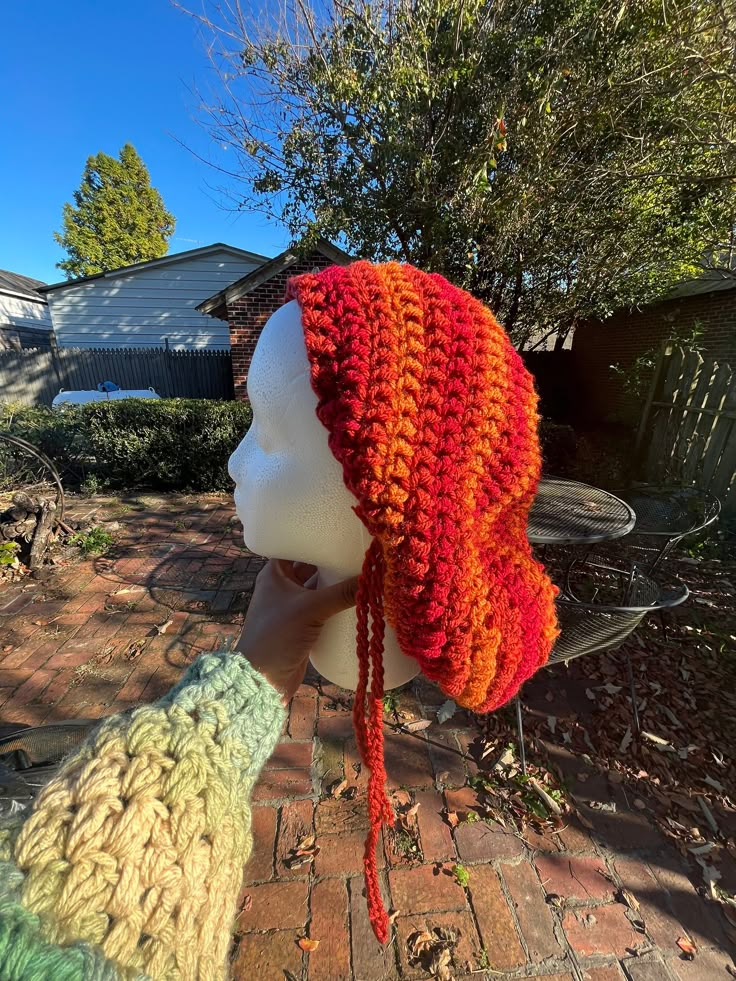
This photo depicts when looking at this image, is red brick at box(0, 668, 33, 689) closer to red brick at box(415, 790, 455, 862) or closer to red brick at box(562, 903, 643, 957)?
red brick at box(415, 790, 455, 862)

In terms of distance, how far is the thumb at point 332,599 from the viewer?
0.93 m

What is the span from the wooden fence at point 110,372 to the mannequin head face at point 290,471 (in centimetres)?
1083

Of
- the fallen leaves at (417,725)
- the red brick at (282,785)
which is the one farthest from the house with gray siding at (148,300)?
the red brick at (282,785)

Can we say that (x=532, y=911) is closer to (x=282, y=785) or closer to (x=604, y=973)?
(x=604, y=973)

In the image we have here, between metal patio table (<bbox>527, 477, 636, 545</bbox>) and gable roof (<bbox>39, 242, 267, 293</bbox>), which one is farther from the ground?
gable roof (<bbox>39, 242, 267, 293</bbox>)

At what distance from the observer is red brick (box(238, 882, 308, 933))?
1.55 meters

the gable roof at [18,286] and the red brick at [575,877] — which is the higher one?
the gable roof at [18,286]

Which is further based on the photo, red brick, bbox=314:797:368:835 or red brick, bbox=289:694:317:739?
red brick, bbox=289:694:317:739

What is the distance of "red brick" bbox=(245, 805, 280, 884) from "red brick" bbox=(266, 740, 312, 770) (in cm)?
21

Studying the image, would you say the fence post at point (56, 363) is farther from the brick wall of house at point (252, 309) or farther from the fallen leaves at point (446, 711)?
the fallen leaves at point (446, 711)

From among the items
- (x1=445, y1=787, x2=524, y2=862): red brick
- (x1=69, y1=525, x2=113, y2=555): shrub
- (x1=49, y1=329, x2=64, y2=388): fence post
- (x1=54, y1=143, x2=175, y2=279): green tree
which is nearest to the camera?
(x1=445, y1=787, x2=524, y2=862): red brick

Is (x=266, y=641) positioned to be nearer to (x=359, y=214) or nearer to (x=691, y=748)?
(x=691, y=748)

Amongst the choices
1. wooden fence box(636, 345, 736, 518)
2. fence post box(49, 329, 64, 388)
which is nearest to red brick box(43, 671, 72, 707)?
wooden fence box(636, 345, 736, 518)

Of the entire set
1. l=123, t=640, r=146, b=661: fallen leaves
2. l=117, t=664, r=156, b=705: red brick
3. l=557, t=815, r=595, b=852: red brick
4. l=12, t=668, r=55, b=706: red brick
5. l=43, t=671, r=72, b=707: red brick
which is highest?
l=557, t=815, r=595, b=852: red brick
